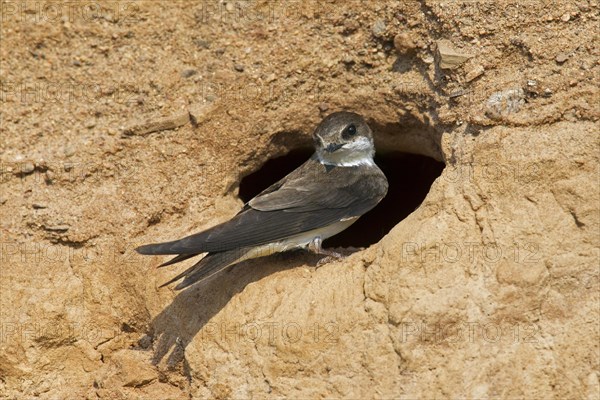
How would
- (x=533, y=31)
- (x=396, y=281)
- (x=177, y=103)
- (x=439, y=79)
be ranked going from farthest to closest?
1. (x=177, y=103)
2. (x=439, y=79)
3. (x=533, y=31)
4. (x=396, y=281)

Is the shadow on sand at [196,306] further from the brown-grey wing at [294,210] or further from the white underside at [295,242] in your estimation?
the brown-grey wing at [294,210]

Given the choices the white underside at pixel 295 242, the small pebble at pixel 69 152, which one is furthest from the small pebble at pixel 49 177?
the white underside at pixel 295 242

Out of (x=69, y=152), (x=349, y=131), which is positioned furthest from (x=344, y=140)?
(x=69, y=152)

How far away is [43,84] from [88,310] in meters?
1.20

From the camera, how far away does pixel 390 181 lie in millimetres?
5680

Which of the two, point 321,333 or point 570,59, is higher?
point 570,59

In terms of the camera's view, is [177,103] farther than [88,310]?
Yes

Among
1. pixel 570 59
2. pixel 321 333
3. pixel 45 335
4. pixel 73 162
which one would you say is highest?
pixel 73 162

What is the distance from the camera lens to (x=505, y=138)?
3527 millimetres

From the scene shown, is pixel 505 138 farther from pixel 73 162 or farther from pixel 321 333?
pixel 73 162

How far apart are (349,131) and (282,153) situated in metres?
0.52

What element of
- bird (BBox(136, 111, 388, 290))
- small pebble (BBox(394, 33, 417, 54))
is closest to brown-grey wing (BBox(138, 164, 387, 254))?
bird (BBox(136, 111, 388, 290))

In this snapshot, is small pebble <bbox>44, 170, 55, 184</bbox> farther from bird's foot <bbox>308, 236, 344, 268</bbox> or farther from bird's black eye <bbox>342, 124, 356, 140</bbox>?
bird's black eye <bbox>342, 124, 356, 140</bbox>

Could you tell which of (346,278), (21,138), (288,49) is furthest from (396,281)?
(21,138)
